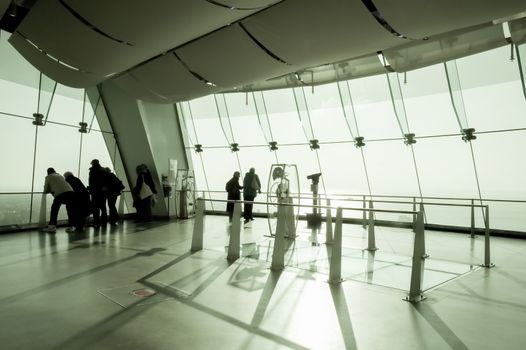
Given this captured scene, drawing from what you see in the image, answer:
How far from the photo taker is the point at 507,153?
13.1 metres

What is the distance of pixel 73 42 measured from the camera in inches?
220

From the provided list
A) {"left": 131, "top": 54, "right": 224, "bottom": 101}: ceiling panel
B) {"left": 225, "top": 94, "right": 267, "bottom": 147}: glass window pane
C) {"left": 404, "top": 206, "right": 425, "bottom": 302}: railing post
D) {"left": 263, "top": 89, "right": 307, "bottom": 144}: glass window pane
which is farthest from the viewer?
{"left": 225, "top": 94, "right": 267, "bottom": 147}: glass window pane

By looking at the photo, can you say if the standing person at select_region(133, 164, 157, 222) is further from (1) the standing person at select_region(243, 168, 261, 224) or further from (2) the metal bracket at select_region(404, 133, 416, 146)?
(2) the metal bracket at select_region(404, 133, 416, 146)

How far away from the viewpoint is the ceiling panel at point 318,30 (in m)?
4.70

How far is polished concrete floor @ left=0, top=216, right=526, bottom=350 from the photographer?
2752 mm

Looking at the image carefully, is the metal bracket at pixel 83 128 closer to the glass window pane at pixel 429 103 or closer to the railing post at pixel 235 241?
the railing post at pixel 235 241

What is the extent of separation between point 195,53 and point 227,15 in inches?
81.9

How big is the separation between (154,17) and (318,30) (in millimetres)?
2307

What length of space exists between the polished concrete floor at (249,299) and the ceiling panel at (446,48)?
166 inches

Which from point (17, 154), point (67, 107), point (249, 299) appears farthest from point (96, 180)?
point (249, 299)

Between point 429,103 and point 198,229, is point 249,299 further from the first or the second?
point 429,103

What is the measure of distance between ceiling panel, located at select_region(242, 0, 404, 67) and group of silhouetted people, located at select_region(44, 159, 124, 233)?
5.69m

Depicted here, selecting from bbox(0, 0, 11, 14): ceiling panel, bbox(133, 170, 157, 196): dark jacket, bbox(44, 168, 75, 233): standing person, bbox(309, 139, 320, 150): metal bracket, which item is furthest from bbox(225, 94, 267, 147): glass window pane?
bbox(0, 0, 11, 14): ceiling panel

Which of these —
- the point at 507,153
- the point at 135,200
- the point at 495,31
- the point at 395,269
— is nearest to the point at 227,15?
the point at 395,269
